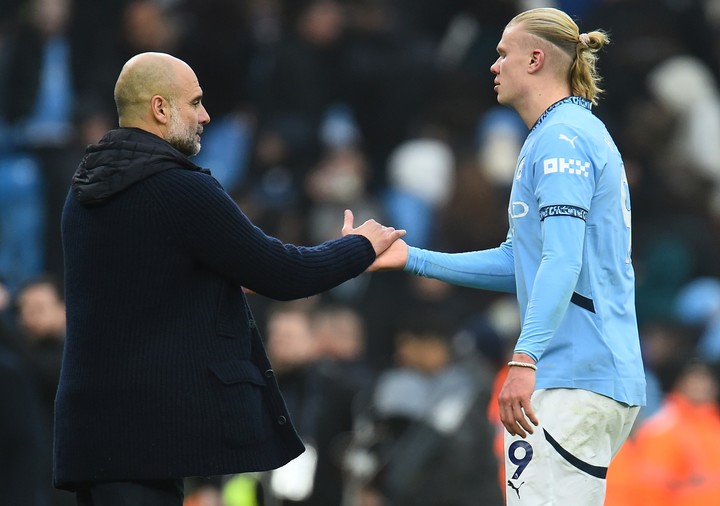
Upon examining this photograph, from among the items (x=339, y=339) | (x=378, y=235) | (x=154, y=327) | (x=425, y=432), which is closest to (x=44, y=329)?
(x=339, y=339)

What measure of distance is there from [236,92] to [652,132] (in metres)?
3.80

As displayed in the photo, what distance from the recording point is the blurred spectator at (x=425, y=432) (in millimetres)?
9094

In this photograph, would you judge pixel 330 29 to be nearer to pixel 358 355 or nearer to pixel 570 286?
pixel 358 355

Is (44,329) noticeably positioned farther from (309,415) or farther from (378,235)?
(378,235)

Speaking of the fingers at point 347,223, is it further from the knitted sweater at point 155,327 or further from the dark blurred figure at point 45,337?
the dark blurred figure at point 45,337

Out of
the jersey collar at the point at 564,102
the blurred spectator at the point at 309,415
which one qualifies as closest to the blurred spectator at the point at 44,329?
the blurred spectator at the point at 309,415

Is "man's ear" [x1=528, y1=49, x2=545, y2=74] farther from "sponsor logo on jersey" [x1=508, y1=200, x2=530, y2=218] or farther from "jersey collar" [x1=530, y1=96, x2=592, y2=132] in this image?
"sponsor logo on jersey" [x1=508, y1=200, x2=530, y2=218]

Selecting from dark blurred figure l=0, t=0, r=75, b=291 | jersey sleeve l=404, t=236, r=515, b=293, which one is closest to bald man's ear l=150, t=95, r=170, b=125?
jersey sleeve l=404, t=236, r=515, b=293

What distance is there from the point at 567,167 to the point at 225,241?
121cm

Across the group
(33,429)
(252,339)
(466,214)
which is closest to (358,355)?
(466,214)

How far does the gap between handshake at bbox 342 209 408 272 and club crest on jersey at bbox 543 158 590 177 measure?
83cm

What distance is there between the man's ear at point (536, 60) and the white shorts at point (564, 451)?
1158mm

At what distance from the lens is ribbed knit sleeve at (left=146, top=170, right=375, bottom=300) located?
533 centimetres

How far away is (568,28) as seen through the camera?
5480mm
